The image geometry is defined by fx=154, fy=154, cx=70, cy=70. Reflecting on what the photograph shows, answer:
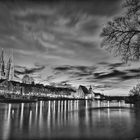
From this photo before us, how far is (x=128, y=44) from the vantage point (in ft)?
36.5

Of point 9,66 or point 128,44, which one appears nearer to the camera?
point 128,44

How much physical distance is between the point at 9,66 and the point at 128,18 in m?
176

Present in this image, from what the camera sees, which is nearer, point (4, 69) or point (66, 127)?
point (66, 127)

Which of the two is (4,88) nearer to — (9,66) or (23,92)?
(23,92)

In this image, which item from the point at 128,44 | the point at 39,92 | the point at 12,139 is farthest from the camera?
the point at 39,92

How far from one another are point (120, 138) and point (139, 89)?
9486cm

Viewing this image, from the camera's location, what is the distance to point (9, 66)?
563 feet

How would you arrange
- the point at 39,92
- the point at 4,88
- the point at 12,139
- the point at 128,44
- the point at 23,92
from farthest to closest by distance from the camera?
the point at 39,92, the point at 23,92, the point at 4,88, the point at 128,44, the point at 12,139

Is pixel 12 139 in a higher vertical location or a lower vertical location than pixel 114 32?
lower

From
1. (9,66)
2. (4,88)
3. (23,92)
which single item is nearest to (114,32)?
(4,88)

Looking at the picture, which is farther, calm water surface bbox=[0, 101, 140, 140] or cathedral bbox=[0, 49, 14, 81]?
cathedral bbox=[0, 49, 14, 81]

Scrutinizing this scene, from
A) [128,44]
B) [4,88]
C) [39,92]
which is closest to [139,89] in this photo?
[128,44]

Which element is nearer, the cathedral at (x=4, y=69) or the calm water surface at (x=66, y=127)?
the calm water surface at (x=66, y=127)

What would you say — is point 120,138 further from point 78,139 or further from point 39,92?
point 39,92
